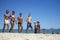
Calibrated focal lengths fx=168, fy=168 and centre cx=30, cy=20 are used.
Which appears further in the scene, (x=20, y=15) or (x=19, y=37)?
(x=20, y=15)

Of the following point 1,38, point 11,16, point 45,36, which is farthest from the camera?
point 11,16

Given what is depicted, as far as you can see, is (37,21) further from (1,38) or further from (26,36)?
(1,38)

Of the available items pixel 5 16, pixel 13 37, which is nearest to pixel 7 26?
pixel 5 16

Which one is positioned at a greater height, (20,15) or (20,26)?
(20,15)

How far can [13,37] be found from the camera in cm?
1134

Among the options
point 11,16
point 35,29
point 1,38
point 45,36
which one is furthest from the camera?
point 35,29

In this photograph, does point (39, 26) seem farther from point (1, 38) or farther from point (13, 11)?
point (1, 38)

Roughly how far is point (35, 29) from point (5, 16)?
3.03m

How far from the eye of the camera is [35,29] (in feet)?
47.3

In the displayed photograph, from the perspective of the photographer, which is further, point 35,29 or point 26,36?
point 35,29

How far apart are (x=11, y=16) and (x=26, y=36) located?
235 cm

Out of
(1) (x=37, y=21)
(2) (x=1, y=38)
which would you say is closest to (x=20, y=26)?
(1) (x=37, y=21)

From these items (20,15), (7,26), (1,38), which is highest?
(20,15)

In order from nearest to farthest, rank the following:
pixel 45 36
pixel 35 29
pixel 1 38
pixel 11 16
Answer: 1. pixel 1 38
2. pixel 45 36
3. pixel 11 16
4. pixel 35 29
